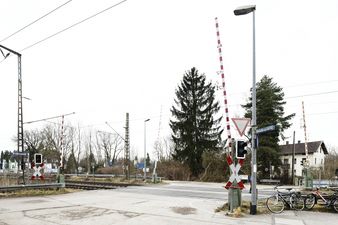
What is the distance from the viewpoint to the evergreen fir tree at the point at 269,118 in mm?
49188

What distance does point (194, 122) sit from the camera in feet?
178

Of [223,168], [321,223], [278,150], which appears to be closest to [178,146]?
[223,168]

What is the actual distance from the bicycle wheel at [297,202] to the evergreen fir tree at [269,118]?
107ft

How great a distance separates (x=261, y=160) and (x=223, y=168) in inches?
220

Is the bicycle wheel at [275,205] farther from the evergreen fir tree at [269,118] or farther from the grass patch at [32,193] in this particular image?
the evergreen fir tree at [269,118]

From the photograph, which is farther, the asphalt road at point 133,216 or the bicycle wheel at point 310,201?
the bicycle wheel at point 310,201

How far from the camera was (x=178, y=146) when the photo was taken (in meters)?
54.0

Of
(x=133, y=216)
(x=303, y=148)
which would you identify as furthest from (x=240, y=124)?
(x=303, y=148)

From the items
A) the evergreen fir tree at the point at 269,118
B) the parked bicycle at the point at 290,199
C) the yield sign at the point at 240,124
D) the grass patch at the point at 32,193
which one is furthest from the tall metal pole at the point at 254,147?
the evergreen fir tree at the point at 269,118

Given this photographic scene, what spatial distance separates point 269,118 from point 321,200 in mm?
36097

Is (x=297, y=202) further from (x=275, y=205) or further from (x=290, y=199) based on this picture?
(x=275, y=205)

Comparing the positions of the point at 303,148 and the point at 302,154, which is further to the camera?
the point at 303,148

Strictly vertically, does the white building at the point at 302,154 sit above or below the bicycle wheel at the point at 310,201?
below

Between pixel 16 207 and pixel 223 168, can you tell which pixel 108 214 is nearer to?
pixel 16 207
